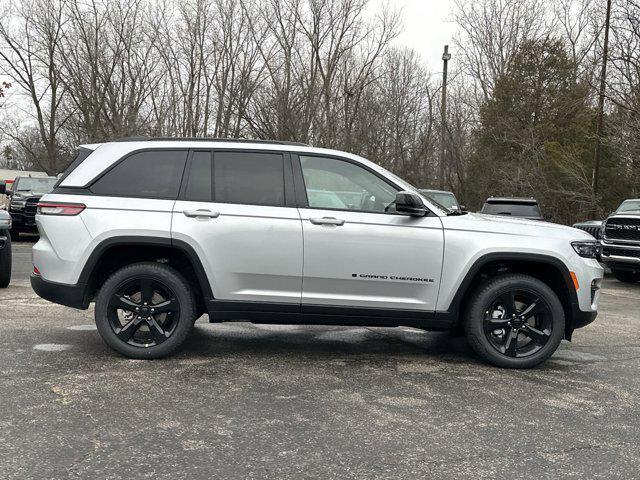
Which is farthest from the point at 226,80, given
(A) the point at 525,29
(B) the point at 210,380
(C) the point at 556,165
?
(B) the point at 210,380

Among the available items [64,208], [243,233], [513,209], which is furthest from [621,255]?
[64,208]

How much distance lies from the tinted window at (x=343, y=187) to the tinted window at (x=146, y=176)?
1.07 m

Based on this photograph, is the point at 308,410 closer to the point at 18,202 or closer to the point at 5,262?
the point at 5,262

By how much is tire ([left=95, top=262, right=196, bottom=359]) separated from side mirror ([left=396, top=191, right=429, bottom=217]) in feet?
6.08

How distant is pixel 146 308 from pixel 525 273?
10.6ft

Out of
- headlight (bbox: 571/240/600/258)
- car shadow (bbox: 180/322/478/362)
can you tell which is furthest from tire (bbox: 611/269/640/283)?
headlight (bbox: 571/240/600/258)

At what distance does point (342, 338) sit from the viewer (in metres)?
6.18

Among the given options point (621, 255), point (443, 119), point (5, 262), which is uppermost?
point (443, 119)

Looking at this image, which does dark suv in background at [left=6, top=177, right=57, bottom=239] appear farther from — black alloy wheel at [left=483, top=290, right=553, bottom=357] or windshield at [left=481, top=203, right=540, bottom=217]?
black alloy wheel at [left=483, top=290, right=553, bottom=357]

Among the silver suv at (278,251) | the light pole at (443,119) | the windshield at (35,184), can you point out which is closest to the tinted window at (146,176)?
the silver suv at (278,251)

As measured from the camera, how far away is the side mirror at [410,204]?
4.77 metres

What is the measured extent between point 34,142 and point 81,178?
120 ft

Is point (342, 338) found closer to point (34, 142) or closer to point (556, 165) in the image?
point (556, 165)

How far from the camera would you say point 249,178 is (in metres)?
5.02
